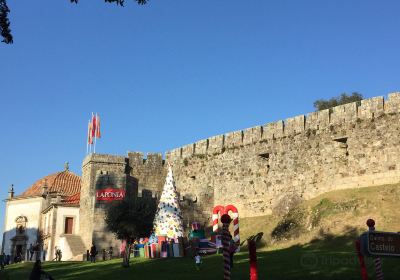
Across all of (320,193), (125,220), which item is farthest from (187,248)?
(320,193)

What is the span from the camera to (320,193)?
28.8m

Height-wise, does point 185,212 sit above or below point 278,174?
below

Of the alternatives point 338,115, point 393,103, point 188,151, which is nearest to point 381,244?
point 393,103

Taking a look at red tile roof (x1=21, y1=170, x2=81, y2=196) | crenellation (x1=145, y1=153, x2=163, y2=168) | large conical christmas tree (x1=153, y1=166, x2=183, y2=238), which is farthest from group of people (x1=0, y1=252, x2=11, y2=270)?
crenellation (x1=145, y1=153, x2=163, y2=168)

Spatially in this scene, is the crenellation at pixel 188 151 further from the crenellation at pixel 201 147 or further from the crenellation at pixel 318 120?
the crenellation at pixel 318 120

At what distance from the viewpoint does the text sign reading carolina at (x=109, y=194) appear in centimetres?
3391

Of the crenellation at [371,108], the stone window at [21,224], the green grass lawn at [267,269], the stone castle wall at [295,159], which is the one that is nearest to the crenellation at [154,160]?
the stone castle wall at [295,159]

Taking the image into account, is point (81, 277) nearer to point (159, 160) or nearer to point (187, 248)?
point (187, 248)

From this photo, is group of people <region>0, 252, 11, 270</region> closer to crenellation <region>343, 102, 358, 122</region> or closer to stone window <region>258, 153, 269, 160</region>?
stone window <region>258, 153, 269, 160</region>

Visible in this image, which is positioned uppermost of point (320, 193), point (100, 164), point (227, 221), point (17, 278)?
point (100, 164)

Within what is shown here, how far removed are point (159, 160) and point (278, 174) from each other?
11.7 metres

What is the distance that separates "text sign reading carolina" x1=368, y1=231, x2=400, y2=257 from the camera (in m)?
5.16

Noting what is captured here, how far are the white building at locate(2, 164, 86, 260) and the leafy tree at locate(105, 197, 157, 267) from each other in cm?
1514

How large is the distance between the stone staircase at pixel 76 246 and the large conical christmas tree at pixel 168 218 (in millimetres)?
9310
